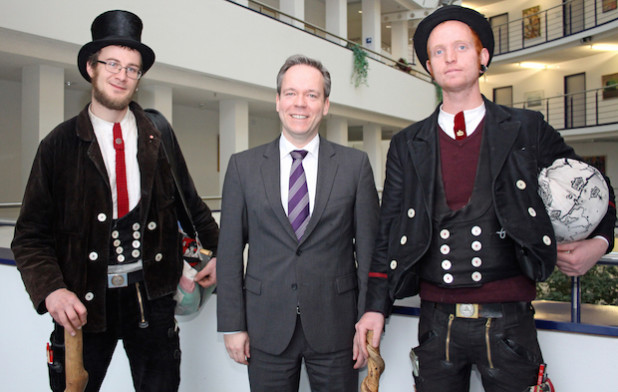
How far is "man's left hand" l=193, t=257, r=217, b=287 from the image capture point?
216 centimetres

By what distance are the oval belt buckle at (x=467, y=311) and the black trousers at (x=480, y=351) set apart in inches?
0.5

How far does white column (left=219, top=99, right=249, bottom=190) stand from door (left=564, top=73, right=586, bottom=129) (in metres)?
12.6

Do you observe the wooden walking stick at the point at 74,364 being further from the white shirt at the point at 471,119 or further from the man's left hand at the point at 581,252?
the man's left hand at the point at 581,252

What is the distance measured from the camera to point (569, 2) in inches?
709

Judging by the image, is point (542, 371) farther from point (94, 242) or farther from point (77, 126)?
point (77, 126)

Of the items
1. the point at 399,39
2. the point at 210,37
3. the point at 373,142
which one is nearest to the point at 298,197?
the point at 210,37

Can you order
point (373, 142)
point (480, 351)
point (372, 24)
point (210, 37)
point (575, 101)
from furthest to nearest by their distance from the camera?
point (575, 101) → point (373, 142) → point (372, 24) → point (210, 37) → point (480, 351)

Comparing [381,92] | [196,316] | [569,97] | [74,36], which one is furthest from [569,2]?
[196,316]

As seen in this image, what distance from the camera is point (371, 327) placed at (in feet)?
5.63

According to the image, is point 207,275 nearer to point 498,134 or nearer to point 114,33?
point 114,33

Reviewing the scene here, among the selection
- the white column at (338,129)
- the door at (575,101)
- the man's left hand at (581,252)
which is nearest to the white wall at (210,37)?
the white column at (338,129)

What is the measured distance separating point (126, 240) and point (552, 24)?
2157 centimetres

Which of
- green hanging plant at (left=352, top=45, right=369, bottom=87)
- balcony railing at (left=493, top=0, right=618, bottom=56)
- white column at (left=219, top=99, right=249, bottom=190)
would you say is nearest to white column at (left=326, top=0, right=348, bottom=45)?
green hanging plant at (left=352, top=45, right=369, bottom=87)

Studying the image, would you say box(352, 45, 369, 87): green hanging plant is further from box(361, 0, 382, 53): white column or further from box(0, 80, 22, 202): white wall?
box(0, 80, 22, 202): white wall
